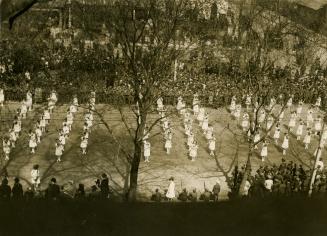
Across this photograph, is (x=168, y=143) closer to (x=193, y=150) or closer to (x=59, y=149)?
(x=193, y=150)

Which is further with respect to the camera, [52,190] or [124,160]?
[124,160]

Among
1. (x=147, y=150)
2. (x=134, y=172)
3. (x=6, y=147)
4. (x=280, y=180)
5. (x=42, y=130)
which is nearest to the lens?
(x=134, y=172)

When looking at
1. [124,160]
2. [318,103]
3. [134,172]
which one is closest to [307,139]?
[318,103]

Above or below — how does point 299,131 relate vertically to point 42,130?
above

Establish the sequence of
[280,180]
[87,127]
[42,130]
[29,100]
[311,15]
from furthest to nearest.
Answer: [311,15] < [29,100] < [42,130] < [87,127] < [280,180]

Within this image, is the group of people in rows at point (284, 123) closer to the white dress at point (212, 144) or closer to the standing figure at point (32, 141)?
the white dress at point (212, 144)

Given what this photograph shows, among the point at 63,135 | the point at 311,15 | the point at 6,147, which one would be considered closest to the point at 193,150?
the point at 63,135

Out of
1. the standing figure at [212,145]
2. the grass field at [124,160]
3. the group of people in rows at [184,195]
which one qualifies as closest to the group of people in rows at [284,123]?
the grass field at [124,160]

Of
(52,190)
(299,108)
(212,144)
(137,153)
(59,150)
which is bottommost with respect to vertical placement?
(52,190)
